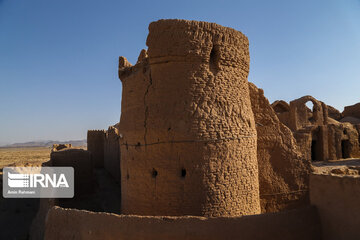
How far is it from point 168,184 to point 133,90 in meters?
2.43

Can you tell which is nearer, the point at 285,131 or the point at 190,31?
the point at 190,31

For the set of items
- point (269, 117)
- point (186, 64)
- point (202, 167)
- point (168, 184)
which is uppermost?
point (186, 64)

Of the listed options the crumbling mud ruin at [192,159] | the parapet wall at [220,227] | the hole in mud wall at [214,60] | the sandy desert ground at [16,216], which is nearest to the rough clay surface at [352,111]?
the crumbling mud ruin at [192,159]

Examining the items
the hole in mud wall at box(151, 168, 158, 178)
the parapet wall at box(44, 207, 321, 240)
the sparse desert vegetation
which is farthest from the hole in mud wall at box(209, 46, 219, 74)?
the sparse desert vegetation

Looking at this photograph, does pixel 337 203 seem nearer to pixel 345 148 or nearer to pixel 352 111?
pixel 345 148

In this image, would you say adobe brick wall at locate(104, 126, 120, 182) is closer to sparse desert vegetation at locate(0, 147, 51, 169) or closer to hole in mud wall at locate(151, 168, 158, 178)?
sparse desert vegetation at locate(0, 147, 51, 169)

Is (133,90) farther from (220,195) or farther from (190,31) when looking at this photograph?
(220,195)

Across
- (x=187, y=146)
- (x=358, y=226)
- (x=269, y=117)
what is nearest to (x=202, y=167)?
(x=187, y=146)

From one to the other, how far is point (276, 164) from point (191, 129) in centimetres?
351

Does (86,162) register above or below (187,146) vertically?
below

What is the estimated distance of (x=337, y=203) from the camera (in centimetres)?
448

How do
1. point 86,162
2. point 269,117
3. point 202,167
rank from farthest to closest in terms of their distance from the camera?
point 86,162, point 269,117, point 202,167

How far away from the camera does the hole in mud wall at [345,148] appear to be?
787 inches

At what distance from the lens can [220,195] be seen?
5719 millimetres
